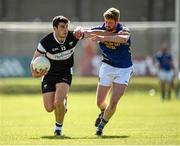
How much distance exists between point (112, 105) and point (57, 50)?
1.47 metres

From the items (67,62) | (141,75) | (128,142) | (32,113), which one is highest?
(67,62)

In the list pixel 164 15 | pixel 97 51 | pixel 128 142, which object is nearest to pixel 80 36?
pixel 128 142

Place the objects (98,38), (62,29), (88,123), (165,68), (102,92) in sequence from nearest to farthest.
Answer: (98,38)
(62,29)
(102,92)
(88,123)
(165,68)

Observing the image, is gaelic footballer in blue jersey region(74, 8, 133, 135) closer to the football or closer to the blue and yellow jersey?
the blue and yellow jersey

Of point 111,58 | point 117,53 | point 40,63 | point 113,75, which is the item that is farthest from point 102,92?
point 40,63

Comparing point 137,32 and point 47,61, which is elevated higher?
point 47,61

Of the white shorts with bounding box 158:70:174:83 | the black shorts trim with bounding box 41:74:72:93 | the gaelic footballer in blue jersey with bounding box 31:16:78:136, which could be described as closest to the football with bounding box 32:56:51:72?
the gaelic footballer in blue jersey with bounding box 31:16:78:136

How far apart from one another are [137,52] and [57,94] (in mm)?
25570

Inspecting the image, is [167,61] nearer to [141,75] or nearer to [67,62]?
[141,75]

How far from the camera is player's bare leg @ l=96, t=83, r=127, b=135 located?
16000mm

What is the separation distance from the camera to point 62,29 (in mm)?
15914

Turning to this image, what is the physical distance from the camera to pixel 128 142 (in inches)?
578

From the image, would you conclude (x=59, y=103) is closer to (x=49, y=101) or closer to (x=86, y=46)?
(x=49, y=101)

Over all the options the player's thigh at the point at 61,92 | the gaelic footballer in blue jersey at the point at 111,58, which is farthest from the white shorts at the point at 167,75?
the player's thigh at the point at 61,92
